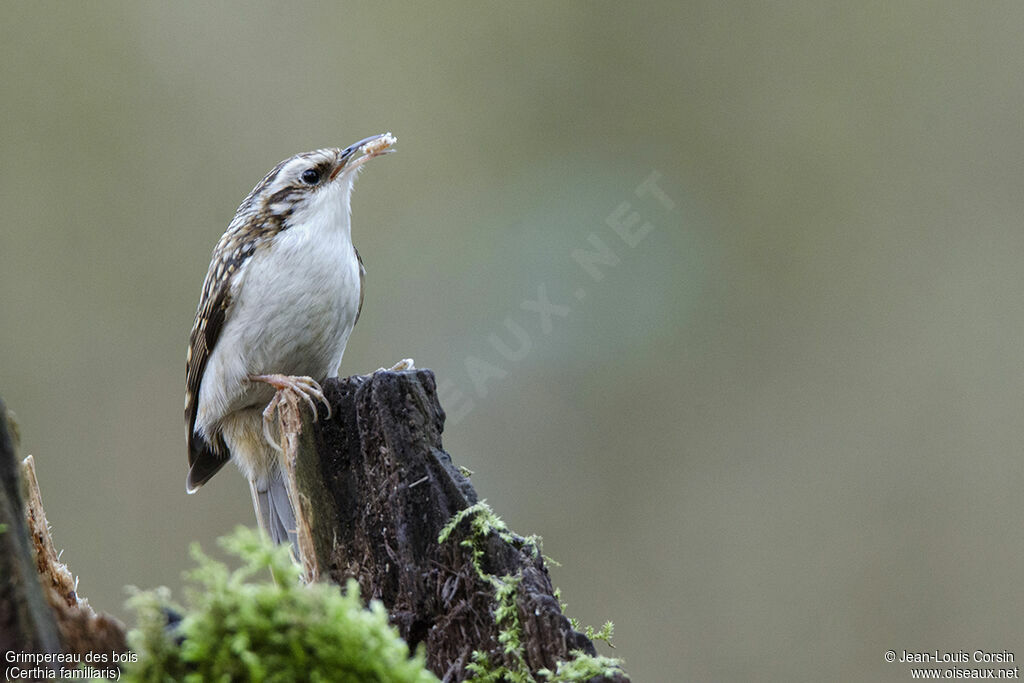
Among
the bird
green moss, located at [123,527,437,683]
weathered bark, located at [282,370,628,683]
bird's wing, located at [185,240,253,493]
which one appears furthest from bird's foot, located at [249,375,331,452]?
green moss, located at [123,527,437,683]

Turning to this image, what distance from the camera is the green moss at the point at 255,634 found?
1.45 metres

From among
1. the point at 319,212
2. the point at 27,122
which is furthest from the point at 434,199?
the point at 319,212

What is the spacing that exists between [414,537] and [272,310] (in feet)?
5.23

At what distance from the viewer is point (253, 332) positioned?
3.86 m

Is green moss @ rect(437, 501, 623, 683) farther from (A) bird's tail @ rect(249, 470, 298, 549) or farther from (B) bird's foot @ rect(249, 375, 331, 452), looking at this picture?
(A) bird's tail @ rect(249, 470, 298, 549)

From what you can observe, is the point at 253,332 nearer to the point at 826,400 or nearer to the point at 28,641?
the point at 28,641

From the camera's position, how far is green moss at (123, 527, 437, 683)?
145 centimetres

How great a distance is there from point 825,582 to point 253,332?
5842 millimetres

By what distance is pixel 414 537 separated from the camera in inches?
98.7

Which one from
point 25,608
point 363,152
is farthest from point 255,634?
point 363,152

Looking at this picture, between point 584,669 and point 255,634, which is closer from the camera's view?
point 255,634

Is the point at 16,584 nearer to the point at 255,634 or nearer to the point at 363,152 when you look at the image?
the point at 255,634

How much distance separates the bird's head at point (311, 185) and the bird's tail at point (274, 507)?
1036 mm

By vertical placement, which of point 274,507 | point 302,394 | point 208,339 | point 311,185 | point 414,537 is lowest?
point 414,537
